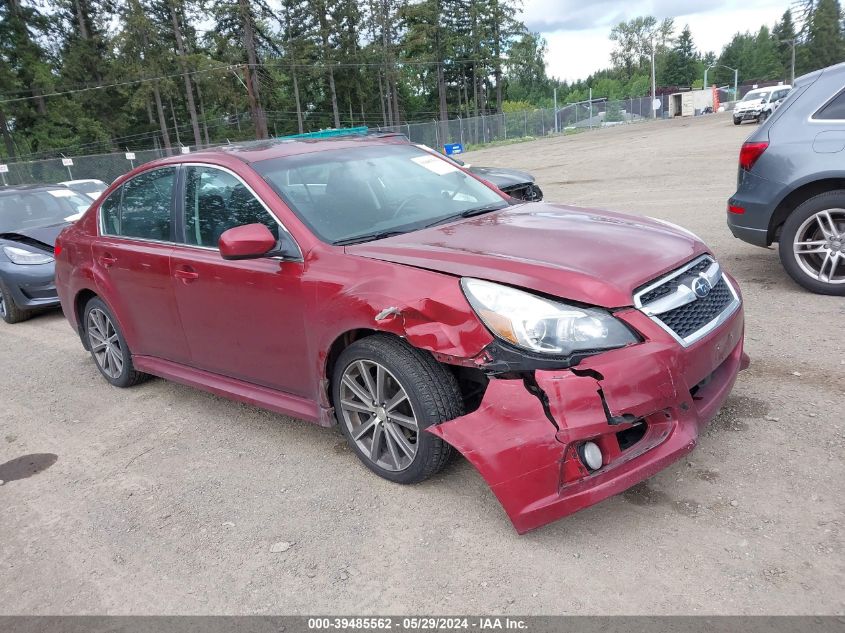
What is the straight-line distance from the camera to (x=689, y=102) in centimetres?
6181

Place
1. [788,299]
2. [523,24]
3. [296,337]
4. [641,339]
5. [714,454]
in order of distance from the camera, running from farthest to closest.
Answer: [523,24], [788,299], [296,337], [714,454], [641,339]

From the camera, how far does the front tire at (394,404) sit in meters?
2.93

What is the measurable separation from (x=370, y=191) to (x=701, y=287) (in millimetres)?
Answer: 1878

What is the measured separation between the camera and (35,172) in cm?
3061

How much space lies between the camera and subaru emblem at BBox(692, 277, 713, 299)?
2986mm

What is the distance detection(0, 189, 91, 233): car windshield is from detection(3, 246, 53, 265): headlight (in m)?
0.43

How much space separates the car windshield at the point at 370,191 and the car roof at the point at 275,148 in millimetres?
79

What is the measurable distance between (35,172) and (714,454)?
3441 centimetres

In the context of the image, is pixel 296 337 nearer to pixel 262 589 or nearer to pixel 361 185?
pixel 361 185

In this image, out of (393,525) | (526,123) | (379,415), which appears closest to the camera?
(393,525)

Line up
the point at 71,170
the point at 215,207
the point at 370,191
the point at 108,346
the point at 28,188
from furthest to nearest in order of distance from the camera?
the point at 71,170, the point at 28,188, the point at 108,346, the point at 215,207, the point at 370,191

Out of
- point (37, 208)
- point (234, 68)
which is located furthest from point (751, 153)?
point (234, 68)

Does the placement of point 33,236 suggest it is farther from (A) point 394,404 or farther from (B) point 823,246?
(B) point 823,246

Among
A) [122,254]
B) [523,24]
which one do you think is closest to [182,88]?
[523,24]
